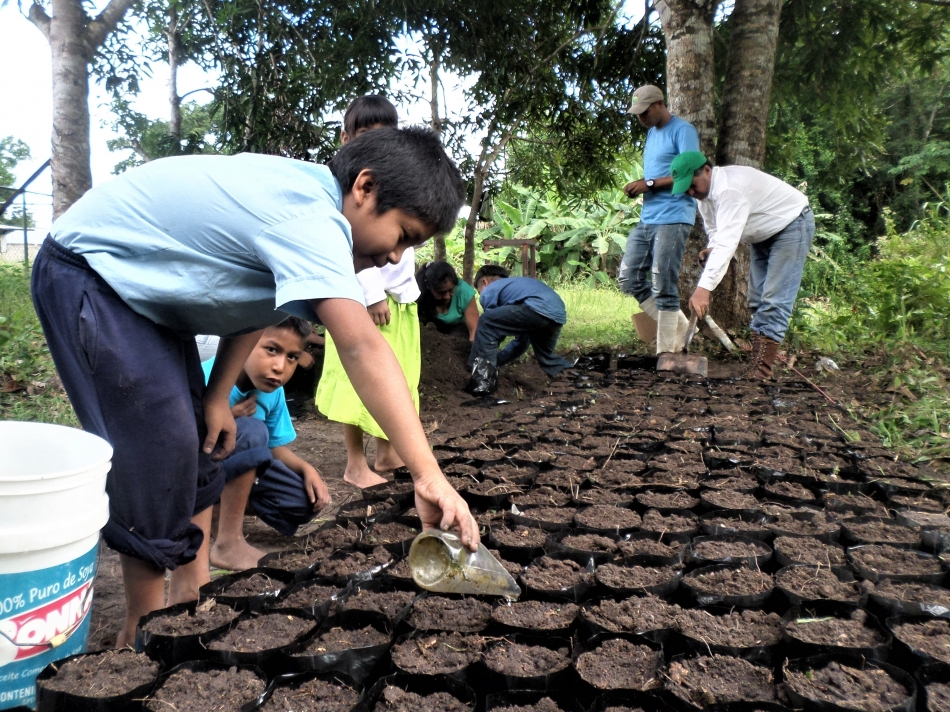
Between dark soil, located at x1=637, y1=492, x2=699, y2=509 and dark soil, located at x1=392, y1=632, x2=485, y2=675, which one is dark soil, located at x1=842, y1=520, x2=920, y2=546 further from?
dark soil, located at x1=392, y1=632, x2=485, y2=675

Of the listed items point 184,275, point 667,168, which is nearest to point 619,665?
point 184,275

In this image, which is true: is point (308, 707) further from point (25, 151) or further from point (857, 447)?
point (25, 151)

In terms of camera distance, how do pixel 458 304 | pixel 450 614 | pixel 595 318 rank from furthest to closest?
1. pixel 595 318
2. pixel 458 304
3. pixel 450 614

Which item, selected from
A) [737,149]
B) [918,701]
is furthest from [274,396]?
[737,149]

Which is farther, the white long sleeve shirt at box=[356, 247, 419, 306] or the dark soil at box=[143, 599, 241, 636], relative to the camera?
the white long sleeve shirt at box=[356, 247, 419, 306]

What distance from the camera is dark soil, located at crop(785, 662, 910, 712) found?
1299mm

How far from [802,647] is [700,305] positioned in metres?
2.97

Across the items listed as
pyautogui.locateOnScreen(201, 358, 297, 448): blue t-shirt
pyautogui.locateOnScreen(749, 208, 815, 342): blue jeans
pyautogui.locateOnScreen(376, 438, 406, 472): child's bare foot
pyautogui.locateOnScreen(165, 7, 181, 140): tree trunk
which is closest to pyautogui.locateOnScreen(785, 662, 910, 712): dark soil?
pyautogui.locateOnScreen(201, 358, 297, 448): blue t-shirt

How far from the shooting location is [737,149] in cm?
551

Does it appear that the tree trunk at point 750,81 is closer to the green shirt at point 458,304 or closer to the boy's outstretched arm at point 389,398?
the green shirt at point 458,304

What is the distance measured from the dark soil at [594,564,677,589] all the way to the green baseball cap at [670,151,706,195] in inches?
123

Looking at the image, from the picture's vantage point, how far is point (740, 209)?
4.22m

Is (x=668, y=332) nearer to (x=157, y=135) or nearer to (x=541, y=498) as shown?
(x=541, y=498)

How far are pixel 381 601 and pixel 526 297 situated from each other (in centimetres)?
341
